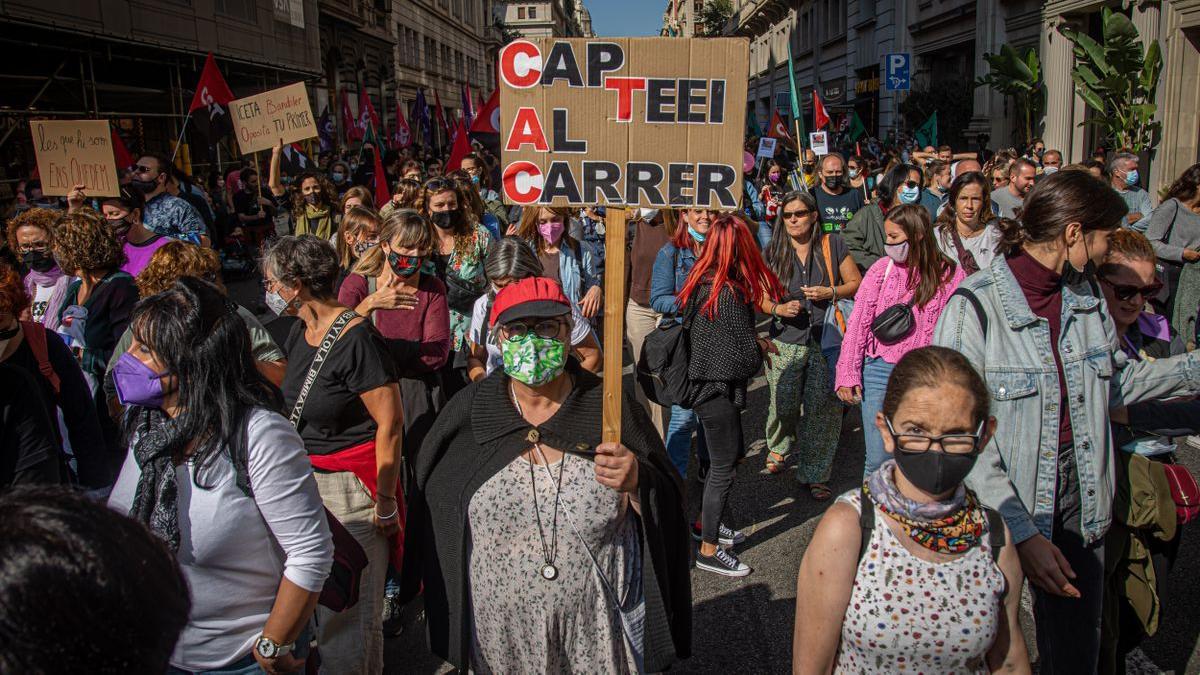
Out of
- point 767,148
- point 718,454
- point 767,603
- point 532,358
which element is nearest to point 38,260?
point 532,358

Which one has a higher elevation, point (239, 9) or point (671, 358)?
point (239, 9)

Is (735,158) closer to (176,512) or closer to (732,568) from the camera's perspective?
(176,512)

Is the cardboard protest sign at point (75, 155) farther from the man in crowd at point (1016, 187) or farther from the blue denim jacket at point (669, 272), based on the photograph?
the man in crowd at point (1016, 187)

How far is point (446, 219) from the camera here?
5.93m

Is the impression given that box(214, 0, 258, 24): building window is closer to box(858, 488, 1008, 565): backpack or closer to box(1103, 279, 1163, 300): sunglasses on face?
box(1103, 279, 1163, 300): sunglasses on face

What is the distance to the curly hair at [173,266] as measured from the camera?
3977mm

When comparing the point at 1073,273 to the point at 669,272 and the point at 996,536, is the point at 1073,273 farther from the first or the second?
the point at 669,272

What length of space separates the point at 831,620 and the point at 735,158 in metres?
1.41

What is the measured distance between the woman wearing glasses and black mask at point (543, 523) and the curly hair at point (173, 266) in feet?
6.36

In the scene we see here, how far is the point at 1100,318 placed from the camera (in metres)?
2.77

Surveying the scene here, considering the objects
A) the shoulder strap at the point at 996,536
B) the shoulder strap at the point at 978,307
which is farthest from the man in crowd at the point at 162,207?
the shoulder strap at the point at 996,536

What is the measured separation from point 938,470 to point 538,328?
1246 millimetres

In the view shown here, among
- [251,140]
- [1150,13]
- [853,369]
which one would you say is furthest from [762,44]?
[853,369]

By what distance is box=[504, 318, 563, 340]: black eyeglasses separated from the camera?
8.81ft
